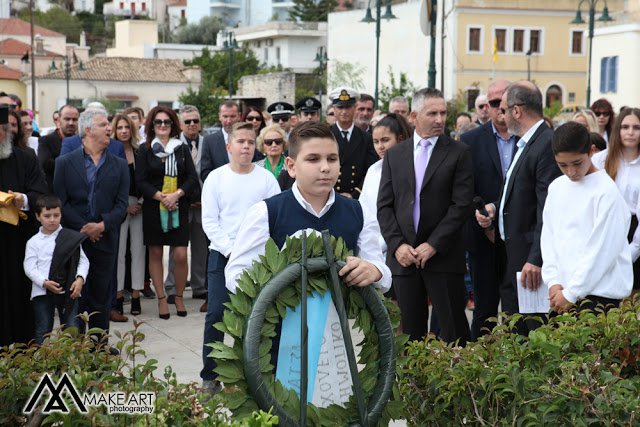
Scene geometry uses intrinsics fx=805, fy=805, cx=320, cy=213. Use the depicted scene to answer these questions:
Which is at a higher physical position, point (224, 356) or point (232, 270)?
point (232, 270)

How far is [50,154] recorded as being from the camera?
32.9ft

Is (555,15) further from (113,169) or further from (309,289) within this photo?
(309,289)

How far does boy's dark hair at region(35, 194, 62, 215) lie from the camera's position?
6922mm

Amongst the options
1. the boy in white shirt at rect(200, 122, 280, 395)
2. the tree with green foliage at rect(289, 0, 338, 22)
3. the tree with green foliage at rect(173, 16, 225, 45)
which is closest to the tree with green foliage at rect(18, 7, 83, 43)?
the tree with green foliage at rect(173, 16, 225, 45)

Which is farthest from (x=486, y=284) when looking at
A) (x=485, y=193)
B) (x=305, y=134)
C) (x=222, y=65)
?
(x=222, y=65)

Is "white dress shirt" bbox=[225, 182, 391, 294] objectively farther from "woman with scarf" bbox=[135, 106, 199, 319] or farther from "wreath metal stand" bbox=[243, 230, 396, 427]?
"woman with scarf" bbox=[135, 106, 199, 319]

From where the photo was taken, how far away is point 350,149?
827 centimetres

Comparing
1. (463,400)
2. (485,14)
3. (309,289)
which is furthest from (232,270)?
(485,14)

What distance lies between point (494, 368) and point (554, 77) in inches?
2256

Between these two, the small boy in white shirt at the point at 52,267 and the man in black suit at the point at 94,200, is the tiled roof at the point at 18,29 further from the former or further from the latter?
the small boy in white shirt at the point at 52,267

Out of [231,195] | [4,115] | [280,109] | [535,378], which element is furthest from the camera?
[280,109]

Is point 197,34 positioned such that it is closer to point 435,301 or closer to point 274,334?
point 435,301

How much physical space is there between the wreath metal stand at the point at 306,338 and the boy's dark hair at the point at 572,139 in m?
2.22

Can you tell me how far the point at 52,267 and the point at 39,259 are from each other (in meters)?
0.13
